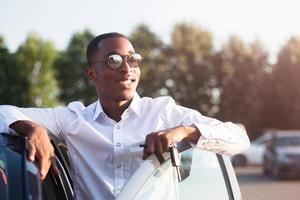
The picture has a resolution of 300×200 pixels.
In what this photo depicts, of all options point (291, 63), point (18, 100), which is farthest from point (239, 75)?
point (18, 100)

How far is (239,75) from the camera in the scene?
122 feet

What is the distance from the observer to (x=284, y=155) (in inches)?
687

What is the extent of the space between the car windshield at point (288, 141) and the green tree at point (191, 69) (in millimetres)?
20363

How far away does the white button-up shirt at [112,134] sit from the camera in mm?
2355

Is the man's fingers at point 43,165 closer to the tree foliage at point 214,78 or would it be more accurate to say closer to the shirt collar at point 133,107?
the shirt collar at point 133,107

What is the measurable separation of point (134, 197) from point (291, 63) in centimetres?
3320

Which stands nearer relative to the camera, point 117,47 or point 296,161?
point 117,47

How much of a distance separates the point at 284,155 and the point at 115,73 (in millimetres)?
15698

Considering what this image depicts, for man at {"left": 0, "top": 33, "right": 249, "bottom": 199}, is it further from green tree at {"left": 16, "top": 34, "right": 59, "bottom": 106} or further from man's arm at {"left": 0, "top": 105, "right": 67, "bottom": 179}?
green tree at {"left": 16, "top": 34, "right": 59, "bottom": 106}

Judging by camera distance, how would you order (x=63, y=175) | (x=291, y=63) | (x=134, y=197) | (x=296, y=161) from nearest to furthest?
(x=134, y=197) → (x=63, y=175) → (x=296, y=161) → (x=291, y=63)

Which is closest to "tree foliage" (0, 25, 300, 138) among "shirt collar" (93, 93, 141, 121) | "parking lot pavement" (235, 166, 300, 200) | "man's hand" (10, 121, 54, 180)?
"parking lot pavement" (235, 166, 300, 200)

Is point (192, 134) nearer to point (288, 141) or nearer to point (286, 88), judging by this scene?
point (288, 141)

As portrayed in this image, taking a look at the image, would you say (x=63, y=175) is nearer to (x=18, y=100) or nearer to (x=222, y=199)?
(x=222, y=199)

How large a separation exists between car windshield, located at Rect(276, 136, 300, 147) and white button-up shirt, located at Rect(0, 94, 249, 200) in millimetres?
16253
